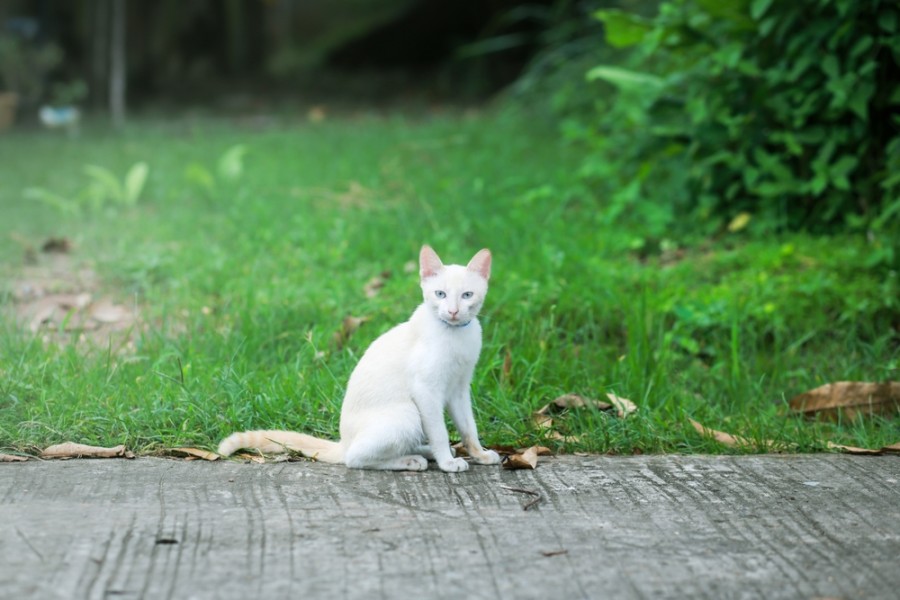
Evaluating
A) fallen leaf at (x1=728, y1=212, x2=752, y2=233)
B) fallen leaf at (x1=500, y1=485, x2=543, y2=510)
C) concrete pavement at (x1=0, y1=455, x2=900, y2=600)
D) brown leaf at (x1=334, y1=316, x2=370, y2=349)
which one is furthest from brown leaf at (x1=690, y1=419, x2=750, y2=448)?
fallen leaf at (x1=728, y1=212, x2=752, y2=233)

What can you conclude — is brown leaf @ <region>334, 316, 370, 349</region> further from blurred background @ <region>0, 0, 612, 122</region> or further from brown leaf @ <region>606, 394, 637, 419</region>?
blurred background @ <region>0, 0, 612, 122</region>

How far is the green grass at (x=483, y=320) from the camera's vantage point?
351cm

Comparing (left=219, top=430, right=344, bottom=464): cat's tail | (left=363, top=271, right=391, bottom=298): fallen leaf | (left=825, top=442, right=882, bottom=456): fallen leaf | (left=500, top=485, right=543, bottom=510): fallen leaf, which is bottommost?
(left=825, top=442, right=882, bottom=456): fallen leaf

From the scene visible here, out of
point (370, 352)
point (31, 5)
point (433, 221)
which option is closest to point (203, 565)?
point (370, 352)

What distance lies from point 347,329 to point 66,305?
1385 mm

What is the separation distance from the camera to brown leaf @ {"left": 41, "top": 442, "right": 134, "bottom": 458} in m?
3.15

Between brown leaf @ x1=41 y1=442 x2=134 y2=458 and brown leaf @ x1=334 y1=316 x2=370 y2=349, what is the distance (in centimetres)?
117

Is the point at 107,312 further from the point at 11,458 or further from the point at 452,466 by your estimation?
the point at 452,466

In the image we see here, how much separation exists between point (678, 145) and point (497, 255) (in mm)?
1383

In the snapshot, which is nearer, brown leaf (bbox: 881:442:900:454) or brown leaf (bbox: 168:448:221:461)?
brown leaf (bbox: 168:448:221:461)

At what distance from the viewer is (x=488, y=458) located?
Result: 3193 mm

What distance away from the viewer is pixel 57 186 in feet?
25.0

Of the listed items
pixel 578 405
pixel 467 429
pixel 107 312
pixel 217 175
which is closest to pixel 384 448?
pixel 467 429

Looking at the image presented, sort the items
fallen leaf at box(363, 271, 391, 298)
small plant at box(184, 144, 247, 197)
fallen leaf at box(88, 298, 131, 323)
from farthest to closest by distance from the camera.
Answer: small plant at box(184, 144, 247, 197) < fallen leaf at box(363, 271, 391, 298) < fallen leaf at box(88, 298, 131, 323)
